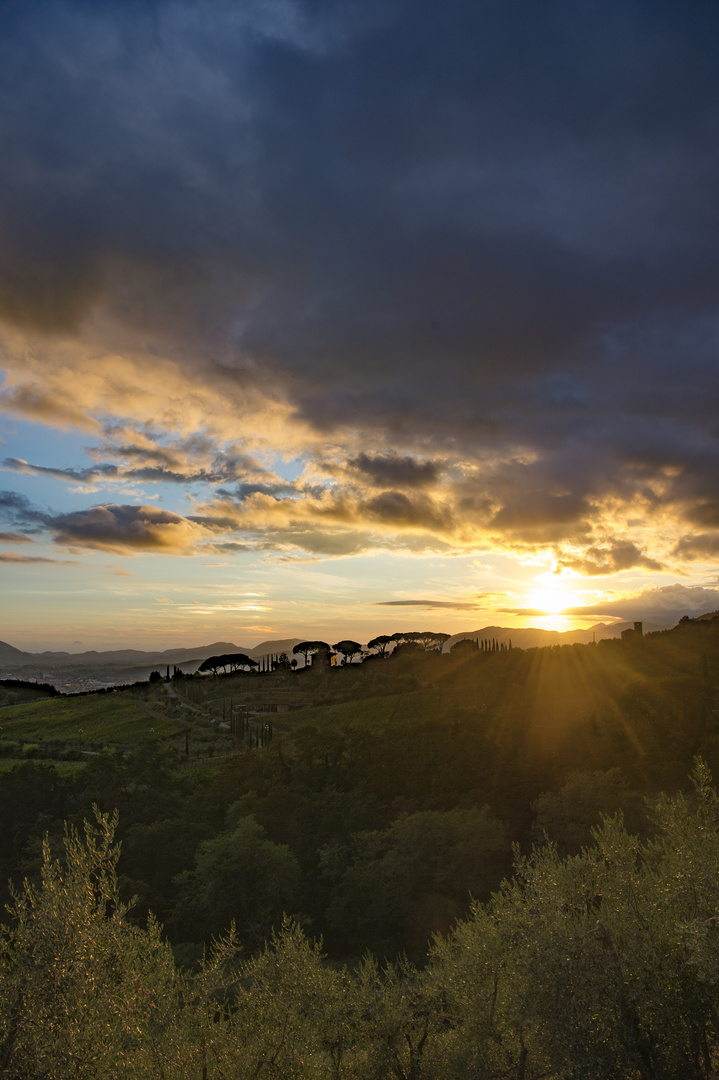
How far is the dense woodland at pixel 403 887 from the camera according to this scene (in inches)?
628

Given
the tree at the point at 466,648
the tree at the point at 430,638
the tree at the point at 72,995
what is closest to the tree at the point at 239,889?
the tree at the point at 72,995

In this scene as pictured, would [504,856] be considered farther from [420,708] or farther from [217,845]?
[420,708]

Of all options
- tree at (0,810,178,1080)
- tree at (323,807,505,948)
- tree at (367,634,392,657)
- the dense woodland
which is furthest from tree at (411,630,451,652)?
tree at (0,810,178,1080)

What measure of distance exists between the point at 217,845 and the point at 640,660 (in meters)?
55.1

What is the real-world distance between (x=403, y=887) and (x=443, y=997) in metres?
21.2

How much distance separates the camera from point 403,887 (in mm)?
41531

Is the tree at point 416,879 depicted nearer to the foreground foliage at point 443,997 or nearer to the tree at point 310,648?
the foreground foliage at point 443,997

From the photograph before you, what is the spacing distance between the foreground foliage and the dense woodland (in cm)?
8

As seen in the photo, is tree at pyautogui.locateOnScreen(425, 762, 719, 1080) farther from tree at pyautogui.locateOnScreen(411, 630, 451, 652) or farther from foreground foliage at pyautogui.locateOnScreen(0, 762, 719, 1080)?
tree at pyautogui.locateOnScreen(411, 630, 451, 652)

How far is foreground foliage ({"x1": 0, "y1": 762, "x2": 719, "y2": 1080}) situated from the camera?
14.6 m

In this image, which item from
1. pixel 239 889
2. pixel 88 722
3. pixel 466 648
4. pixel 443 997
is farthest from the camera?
pixel 466 648

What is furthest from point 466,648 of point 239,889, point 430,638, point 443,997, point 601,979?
point 601,979

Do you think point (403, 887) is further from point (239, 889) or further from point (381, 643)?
point (381, 643)

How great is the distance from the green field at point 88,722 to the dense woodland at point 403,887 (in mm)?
12767
